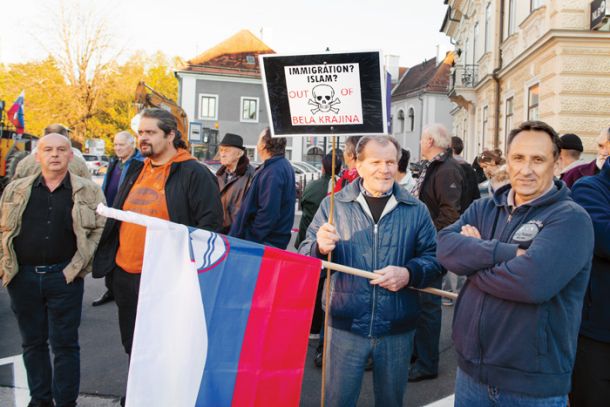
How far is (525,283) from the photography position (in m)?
2.15

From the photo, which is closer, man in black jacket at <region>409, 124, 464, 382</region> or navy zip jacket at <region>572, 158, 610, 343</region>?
navy zip jacket at <region>572, 158, 610, 343</region>

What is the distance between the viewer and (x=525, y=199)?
94.2 inches

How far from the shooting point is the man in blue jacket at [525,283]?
7.11ft

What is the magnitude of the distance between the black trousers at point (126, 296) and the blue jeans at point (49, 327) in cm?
38

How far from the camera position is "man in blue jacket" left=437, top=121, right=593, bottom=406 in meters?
2.17

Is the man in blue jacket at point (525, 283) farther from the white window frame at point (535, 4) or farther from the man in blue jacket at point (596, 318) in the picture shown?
the white window frame at point (535, 4)

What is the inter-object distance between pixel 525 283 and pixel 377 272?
0.83 metres

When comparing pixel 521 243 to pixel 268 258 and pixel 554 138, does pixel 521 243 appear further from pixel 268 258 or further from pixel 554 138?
pixel 268 258

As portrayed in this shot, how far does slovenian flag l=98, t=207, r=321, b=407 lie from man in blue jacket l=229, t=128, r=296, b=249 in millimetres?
1721

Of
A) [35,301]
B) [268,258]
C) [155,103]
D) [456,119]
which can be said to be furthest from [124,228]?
[456,119]

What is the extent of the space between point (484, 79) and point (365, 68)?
19111mm

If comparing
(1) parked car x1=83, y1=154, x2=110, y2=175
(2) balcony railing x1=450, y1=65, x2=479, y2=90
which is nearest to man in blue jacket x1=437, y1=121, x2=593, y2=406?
(2) balcony railing x1=450, y1=65, x2=479, y2=90

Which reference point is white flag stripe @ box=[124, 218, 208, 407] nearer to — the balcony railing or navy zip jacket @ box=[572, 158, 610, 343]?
navy zip jacket @ box=[572, 158, 610, 343]

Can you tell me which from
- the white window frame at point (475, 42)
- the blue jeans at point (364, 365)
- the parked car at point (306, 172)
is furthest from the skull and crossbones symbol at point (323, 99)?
the white window frame at point (475, 42)
